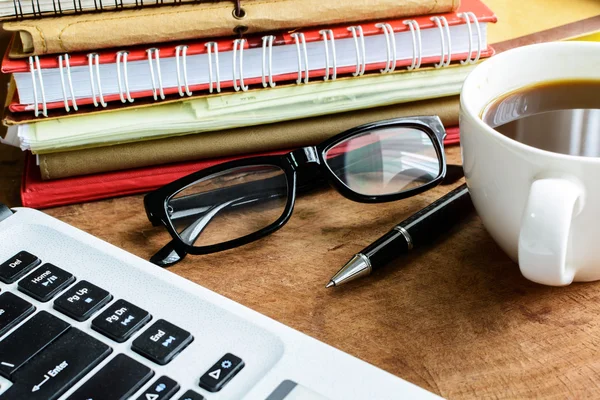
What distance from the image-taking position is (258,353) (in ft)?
1.19

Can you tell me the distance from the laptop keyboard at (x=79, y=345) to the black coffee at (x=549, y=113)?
249mm

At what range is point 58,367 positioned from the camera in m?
0.35

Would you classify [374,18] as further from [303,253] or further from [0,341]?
[0,341]

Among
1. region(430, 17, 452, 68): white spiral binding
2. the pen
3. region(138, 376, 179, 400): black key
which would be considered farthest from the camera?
region(430, 17, 452, 68): white spiral binding

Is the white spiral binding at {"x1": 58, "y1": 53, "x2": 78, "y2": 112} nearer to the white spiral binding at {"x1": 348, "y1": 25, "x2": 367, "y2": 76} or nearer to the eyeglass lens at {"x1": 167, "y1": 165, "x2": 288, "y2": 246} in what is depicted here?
the eyeglass lens at {"x1": 167, "y1": 165, "x2": 288, "y2": 246}

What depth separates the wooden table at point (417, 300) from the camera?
41cm

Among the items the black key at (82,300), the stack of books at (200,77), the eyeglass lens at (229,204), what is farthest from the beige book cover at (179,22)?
the black key at (82,300)

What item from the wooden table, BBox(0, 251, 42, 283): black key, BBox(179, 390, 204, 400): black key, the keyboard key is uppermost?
BBox(0, 251, 42, 283): black key

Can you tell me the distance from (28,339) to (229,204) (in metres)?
0.22

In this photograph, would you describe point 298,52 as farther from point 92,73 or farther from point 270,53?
point 92,73

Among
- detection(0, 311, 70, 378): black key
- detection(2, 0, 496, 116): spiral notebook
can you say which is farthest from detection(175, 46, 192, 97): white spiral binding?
detection(0, 311, 70, 378): black key

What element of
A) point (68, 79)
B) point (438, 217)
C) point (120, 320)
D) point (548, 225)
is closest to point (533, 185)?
point (548, 225)

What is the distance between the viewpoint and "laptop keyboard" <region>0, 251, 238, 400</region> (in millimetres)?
342

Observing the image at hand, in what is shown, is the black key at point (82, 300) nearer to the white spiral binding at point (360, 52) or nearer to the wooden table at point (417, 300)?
the wooden table at point (417, 300)
